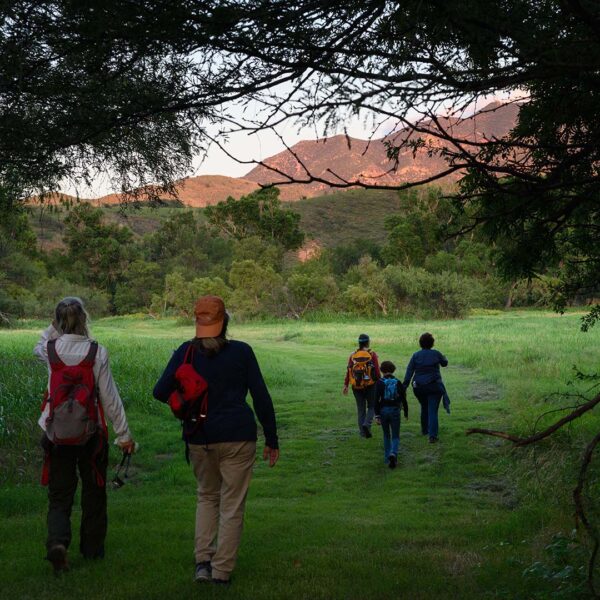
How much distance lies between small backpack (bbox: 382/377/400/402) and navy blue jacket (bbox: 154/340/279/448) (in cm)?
502

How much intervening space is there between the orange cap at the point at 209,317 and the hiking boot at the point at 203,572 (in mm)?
1450

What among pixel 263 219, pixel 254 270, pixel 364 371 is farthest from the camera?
pixel 263 219

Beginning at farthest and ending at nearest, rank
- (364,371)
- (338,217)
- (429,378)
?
(338,217), (364,371), (429,378)

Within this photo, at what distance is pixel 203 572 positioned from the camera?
195 inches

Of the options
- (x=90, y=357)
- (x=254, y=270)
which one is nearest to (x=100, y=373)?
(x=90, y=357)

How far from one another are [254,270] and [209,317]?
2488 inches

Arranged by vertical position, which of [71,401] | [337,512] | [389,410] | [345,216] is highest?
[345,216]

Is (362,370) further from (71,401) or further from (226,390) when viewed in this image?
(71,401)

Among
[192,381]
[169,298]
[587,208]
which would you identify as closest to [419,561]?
[192,381]

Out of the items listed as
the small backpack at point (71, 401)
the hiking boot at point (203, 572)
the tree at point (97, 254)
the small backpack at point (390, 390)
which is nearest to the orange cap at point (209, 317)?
the small backpack at point (71, 401)

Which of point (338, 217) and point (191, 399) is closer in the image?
point (191, 399)

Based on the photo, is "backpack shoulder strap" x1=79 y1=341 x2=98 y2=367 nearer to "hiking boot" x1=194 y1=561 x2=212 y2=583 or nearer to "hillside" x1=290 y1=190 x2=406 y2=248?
"hiking boot" x1=194 y1=561 x2=212 y2=583

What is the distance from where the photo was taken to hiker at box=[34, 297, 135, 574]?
17.0ft

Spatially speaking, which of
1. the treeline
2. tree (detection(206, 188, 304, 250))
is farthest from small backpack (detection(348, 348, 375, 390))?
tree (detection(206, 188, 304, 250))
